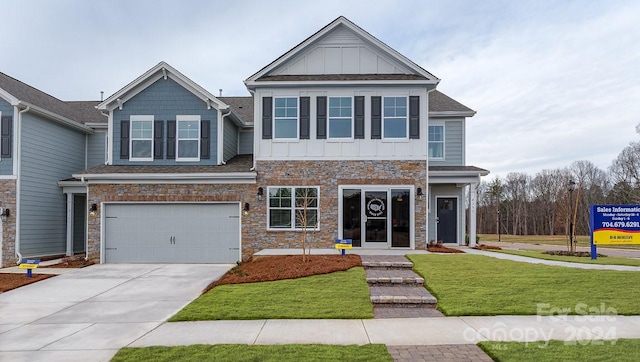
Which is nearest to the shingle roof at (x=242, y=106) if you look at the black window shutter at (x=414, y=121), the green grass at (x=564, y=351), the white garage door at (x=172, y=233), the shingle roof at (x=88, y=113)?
the white garage door at (x=172, y=233)

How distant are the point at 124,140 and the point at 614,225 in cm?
1812

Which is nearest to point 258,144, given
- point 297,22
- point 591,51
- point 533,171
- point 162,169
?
point 162,169

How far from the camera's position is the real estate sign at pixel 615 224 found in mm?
14117

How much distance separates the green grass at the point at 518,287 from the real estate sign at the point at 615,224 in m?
3.70

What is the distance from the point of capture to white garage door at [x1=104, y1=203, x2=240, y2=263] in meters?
15.2

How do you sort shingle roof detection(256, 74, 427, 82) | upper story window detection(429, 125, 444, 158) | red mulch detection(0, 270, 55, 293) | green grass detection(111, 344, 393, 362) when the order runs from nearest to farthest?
green grass detection(111, 344, 393, 362)
red mulch detection(0, 270, 55, 293)
shingle roof detection(256, 74, 427, 82)
upper story window detection(429, 125, 444, 158)

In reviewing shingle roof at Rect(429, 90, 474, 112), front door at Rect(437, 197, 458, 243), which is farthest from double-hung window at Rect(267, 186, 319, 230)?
shingle roof at Rect(429, 90, 474, 112)

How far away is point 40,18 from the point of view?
1731 cm

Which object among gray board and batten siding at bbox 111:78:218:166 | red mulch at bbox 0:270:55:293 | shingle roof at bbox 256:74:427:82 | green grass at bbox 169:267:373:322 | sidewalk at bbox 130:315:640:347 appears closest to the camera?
sidewalk at bbox 130:315:640:347

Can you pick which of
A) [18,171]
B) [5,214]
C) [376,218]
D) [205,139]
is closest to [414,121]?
[376,218]

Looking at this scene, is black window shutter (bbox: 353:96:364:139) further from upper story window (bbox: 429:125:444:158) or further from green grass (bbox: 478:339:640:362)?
Answer: green grass (bbox: 478:339:640:362)

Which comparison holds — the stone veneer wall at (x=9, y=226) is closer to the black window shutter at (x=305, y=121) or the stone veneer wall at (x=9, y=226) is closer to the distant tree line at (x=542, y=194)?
the black window shutter at (x=305, y=121)

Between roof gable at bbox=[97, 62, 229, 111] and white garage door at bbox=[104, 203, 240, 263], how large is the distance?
12.9 ft

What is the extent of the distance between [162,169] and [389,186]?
8.46 metres
